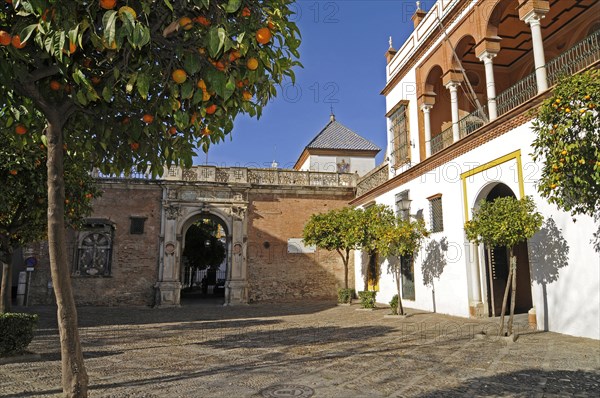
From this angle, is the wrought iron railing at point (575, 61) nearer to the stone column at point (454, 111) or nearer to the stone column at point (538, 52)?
the stone column at point (538, 52)

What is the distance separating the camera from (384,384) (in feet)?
16.8

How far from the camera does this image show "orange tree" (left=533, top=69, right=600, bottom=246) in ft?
15.5

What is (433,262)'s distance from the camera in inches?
523

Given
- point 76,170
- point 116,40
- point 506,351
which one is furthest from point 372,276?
point 116,40

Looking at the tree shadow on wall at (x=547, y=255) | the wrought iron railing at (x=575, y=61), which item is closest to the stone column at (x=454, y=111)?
the wrought iron railing at (x=575, y=61)

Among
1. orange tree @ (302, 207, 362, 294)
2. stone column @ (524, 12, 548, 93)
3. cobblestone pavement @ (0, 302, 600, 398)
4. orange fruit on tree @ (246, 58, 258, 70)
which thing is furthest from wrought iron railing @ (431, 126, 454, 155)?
orange fruit on tree @ (246, 58, 258, 70)

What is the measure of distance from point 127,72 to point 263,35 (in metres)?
1.07

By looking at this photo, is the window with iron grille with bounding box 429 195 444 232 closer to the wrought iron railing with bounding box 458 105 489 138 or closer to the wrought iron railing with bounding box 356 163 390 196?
the wrought iron railing with bounding box 458 105 489 138

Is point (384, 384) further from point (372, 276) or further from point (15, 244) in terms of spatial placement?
point (372, 276)

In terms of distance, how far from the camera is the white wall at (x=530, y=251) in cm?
782

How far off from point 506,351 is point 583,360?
1127 millimetres

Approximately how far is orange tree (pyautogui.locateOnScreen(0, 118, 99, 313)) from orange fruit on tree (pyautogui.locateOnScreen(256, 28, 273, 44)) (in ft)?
17.3

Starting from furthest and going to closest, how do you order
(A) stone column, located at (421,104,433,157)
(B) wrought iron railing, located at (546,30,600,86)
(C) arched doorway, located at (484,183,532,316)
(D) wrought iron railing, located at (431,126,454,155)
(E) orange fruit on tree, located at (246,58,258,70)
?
(A) stone column, located at (421,104,433,157), (D) wrought iron railing, located at (431,126,454,155), (C) arched doorway, located at (484,183,532,316), (B) wrought iron railing, located at (546,30,600,86), (E) orange fruit on tree, located at (246,58,258,70)

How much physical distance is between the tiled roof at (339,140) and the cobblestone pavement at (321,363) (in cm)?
1940
